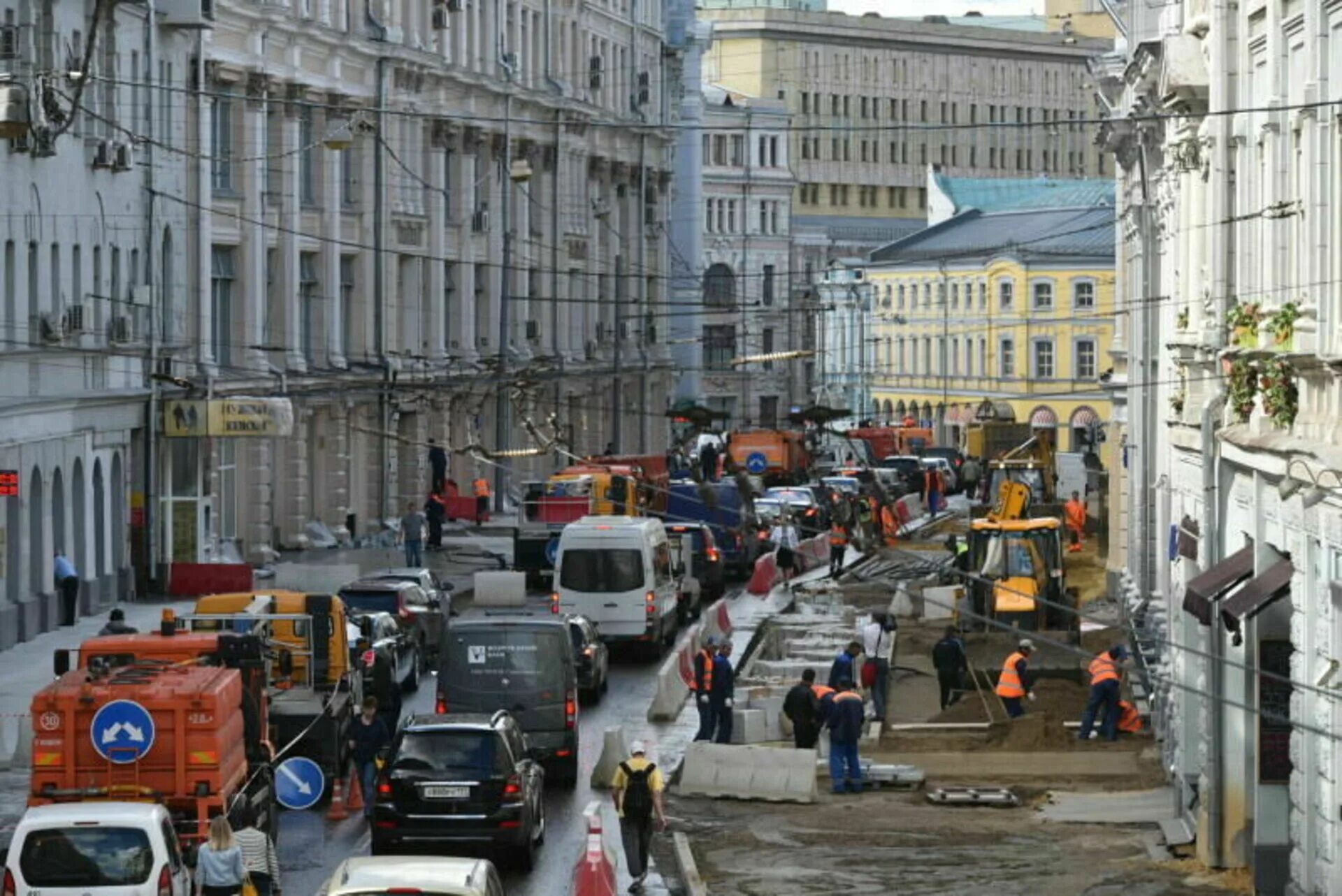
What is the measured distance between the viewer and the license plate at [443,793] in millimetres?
28281

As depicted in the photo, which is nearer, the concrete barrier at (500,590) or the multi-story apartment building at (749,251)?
the concrete barrier at (500,590)

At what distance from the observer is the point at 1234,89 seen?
93.2ft

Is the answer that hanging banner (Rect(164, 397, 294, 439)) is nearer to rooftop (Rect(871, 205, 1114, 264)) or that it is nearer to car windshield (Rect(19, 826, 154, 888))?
car windshield (Rect(19, 826, 154, 888))

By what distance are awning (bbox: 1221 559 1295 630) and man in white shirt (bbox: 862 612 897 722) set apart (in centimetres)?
1446

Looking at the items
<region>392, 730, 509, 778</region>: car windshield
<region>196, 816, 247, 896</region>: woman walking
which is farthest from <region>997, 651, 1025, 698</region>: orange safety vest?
<region>196, 816, 247, 896</region>: woman walking

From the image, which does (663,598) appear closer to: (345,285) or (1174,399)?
(1174,399)

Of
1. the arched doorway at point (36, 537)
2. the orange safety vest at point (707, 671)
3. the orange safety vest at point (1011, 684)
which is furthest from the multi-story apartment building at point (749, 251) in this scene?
the orange safety vest at point (707, 671)

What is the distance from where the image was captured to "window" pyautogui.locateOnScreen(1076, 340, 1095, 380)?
128 metres

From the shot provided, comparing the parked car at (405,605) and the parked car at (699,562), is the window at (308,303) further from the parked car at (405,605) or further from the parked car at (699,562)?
the parked car at (405,605)

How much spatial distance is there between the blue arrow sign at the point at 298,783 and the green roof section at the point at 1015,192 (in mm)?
115477

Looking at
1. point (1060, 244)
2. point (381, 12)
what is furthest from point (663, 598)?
point (1060, 244)

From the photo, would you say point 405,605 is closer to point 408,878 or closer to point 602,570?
point 602,570

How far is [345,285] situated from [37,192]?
23352mm

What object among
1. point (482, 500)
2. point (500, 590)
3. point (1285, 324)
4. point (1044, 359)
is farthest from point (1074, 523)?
point (1044, 359)
